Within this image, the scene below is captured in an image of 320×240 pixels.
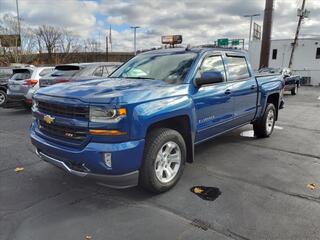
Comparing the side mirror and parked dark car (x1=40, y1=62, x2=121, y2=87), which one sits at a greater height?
the side mirror

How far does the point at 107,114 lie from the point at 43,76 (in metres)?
8.10

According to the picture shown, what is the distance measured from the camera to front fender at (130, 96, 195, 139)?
3.40 metres

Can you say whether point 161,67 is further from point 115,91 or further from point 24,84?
point 24,84

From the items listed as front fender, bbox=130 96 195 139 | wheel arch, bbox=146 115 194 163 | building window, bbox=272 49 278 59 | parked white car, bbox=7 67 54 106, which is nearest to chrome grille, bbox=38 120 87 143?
front fender, bbox=130 96 195 139

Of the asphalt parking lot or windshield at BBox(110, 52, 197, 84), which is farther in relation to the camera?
windshield at BBox(110, 52, 197, 84)

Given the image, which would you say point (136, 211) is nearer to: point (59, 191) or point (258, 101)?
point (59, 191)

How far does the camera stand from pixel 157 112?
12.0 ft

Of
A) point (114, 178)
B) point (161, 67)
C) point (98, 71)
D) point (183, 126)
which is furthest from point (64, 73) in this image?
point (114, 178)

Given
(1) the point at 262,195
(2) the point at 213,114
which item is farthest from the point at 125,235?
(2) the point at 213,114

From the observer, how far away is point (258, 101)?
631 centimetres

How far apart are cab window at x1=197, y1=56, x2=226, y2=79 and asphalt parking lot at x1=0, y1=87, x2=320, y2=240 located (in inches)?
61.7

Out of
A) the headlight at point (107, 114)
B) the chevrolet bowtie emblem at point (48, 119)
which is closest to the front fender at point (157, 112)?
the headlight at point (107, 114)

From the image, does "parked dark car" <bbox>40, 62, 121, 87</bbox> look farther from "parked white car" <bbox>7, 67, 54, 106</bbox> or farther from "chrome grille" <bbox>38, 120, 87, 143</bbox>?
"chrome grille" <bbox>38, 120, 87, 143</bbox>

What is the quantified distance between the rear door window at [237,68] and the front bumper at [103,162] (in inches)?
106
